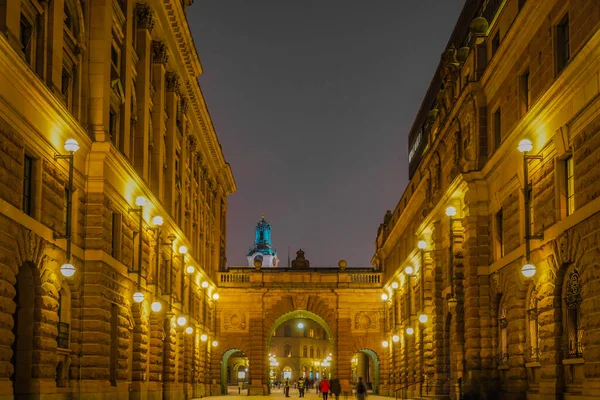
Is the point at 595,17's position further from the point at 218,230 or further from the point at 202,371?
the point at 218,230

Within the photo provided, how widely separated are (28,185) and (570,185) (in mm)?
14171

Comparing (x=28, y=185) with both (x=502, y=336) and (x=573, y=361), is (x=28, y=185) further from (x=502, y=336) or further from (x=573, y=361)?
(x=502, y=336)

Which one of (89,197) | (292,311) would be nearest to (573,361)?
(89,197)

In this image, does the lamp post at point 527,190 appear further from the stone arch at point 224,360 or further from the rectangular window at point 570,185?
the stone arch at point 224,360

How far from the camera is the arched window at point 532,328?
91.9 feet

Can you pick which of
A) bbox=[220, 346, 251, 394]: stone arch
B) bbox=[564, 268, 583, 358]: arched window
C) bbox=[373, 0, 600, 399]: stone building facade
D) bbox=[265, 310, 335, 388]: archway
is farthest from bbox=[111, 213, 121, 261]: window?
bbox=[265, 310, 335, 388]: archway

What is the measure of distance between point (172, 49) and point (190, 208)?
37.1 feet

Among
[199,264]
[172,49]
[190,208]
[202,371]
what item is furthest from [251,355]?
[172,49]

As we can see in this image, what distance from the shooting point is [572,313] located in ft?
80.2

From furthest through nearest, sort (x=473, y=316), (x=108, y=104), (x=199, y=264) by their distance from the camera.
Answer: (x=199, y=264) < (x=473, y=316) < (x=108, y=104)

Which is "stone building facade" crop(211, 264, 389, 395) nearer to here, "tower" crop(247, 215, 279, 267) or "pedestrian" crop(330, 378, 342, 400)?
"pedestrian" crop(330, 378, 342, 400)

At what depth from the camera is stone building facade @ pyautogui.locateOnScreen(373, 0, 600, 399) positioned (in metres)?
22.5

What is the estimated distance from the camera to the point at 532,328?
2873 cm

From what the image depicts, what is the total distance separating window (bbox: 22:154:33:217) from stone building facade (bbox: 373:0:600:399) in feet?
42.7
